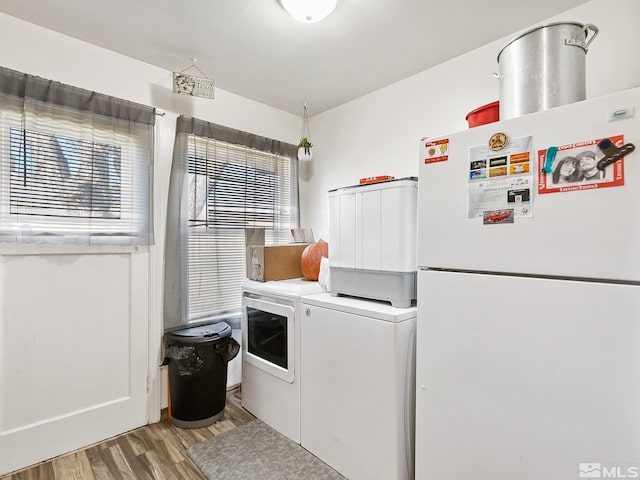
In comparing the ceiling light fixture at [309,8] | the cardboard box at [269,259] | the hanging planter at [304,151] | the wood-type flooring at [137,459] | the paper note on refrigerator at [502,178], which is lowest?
the wood-type flooring at [137,459]

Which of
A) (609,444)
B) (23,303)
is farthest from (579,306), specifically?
(23,303)

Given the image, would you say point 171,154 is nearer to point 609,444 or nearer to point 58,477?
point 58,477

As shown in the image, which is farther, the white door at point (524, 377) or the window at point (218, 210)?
the window at point (218, 210)

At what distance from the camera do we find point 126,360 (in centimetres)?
217

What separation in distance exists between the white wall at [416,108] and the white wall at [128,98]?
77cm

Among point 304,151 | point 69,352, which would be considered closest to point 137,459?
point 69,352

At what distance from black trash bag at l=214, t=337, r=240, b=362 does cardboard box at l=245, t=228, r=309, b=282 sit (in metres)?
0.51

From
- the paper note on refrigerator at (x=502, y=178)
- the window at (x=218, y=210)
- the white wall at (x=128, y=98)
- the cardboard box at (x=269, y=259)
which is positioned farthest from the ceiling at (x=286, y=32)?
the cardboard box at (x=269, y=259)

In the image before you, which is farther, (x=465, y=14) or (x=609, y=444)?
(x=465, y=14)

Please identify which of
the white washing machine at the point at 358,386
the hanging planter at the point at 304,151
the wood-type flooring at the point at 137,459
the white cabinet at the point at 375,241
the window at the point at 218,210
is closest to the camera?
the white washing machine at the point at 358,386

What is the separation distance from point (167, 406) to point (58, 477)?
A: 0.69 meters

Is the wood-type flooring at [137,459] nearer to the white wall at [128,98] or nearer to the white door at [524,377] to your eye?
the white wall at [128,98]

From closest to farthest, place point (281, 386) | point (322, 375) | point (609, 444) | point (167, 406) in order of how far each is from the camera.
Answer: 1. point (609, 444)
2. point (322, 375)
3. point (281, 386)
4. point (167, 406)

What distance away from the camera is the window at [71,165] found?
1.77m
